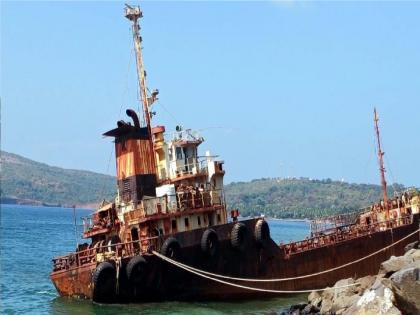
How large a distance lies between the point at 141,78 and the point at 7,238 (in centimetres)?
4462

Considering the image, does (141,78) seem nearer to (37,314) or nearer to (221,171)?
(221,171)

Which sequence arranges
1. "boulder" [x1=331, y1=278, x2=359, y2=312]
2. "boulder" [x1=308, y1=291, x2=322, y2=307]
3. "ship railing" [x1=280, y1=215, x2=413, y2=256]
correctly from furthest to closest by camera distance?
1. "ship railing" [x1=280, y1=215, x2=413, y2=256]
2. "boulder" [x1=308, y1=291, x2=322, y2=307]
3. "boulder" [x1=331, y1=278, x2=359, y2=312]

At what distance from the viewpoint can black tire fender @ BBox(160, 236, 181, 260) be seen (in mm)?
24266

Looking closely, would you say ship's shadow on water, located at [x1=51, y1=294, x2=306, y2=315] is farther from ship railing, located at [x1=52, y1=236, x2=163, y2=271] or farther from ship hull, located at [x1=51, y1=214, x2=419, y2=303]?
ship railing, located at [x1=52, y1=236, x2=163, y2=271]

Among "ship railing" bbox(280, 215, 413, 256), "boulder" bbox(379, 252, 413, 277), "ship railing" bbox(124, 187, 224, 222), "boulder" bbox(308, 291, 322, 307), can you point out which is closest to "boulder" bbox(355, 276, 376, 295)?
"boulder" bbox(379, 252, 413, 277)

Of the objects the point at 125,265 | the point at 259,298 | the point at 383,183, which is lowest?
the point at 259,298

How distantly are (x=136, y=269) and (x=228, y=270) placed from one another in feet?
13.7

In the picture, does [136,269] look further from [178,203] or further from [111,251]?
[178,203]

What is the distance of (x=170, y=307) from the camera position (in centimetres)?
2403

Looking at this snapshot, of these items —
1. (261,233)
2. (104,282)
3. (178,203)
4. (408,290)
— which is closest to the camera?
(408,290)

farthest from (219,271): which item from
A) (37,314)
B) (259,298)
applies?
(37,314)

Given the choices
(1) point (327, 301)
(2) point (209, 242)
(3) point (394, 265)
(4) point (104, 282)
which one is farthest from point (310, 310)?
(4) point (104, 282)

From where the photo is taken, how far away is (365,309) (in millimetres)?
17344

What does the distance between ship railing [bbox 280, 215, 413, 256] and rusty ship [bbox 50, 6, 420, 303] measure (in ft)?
0.24
